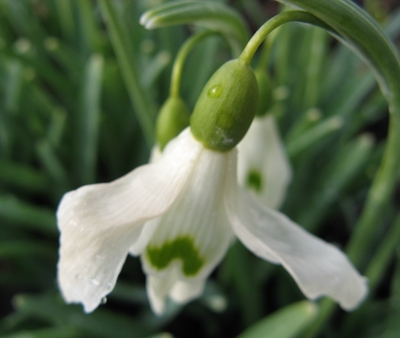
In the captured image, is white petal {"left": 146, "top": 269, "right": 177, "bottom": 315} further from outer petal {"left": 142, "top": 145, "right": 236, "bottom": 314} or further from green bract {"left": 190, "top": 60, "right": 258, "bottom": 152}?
green bract {"left": 190, "top": 60, "right": 258, "bottom": 152}

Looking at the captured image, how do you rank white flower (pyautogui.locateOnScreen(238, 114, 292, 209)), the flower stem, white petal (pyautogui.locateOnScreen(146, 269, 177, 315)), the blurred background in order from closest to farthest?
the flower stem → white petal (pyautogui.locateOnScreen(146, 269, 177, 315)) → white flower (pyautogui.locateOnScreen(238, 114, 292, 209)) → the blurred background

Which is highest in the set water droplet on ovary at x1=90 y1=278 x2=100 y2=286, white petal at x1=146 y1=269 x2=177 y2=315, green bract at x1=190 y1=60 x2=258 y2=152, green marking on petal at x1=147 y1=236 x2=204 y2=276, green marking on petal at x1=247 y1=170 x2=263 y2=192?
green bract at x1=190 y1=60 x2=258 y2=152

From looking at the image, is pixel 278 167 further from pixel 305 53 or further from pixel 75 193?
pixel 305 53

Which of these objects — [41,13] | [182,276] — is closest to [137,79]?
[182,276]

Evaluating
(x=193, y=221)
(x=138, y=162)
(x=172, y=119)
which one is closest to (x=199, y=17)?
(x=172, y=119)

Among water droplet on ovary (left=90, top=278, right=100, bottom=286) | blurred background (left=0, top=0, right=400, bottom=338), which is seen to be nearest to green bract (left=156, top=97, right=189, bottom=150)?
water droplet on ovary (left=90, top=278, right=100, bottom=286)

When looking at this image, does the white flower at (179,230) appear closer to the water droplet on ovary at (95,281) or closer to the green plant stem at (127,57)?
the water droplet on ovary at (95,281)

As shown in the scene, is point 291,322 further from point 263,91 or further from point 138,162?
point 138,162
